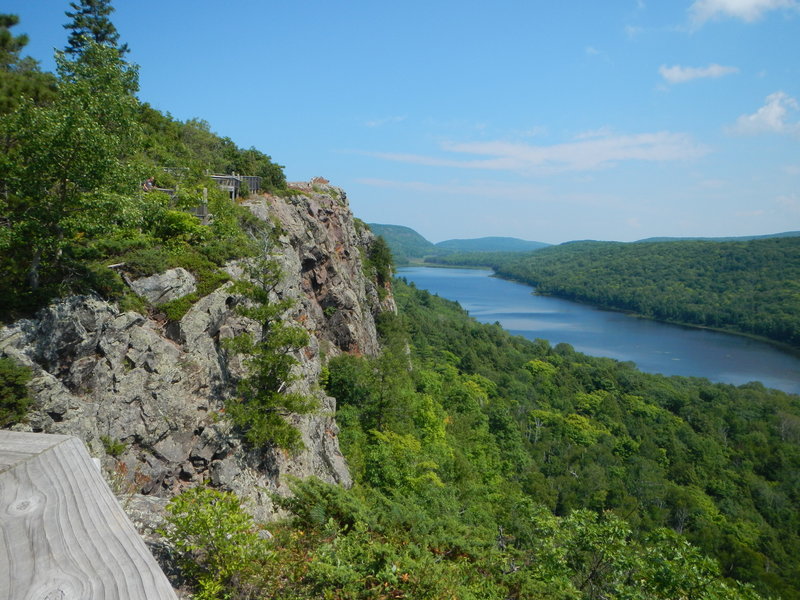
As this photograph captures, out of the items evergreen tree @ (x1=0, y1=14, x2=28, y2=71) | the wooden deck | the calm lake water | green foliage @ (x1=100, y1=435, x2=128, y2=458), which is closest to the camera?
the wooden deck

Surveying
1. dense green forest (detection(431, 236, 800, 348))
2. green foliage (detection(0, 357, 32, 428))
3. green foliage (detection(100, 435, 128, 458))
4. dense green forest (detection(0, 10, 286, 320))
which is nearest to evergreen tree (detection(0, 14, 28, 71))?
dense green forest (detection(0, 10, 286, 320))

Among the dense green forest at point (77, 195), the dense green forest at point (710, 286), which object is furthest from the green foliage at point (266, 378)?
the dense green forest at point (710, 286)

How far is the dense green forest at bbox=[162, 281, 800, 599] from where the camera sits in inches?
226

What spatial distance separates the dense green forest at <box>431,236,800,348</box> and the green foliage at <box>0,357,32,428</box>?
471 ft

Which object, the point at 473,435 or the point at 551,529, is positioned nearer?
the point at 551,529

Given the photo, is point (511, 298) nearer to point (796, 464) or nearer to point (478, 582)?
point (796, 464)

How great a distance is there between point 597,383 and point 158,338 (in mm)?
74369

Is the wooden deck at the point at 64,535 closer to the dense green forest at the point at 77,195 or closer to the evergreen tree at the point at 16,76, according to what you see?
the dense green forest at the point at 77,195

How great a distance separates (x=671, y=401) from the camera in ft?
231

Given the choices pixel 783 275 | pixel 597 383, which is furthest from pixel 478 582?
pixel 783 275

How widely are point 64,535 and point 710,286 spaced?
185390 mm

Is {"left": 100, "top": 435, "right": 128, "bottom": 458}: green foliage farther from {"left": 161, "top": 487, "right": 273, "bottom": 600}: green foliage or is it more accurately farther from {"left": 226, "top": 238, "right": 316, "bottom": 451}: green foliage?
{"left": 161, "top": 487, "right": 273, "bottom": 600}: green foliage

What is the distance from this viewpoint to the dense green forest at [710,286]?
125 m

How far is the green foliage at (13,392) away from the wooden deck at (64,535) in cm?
878
